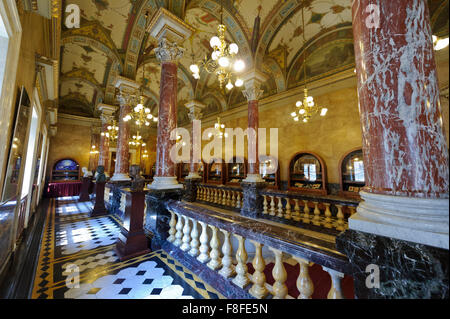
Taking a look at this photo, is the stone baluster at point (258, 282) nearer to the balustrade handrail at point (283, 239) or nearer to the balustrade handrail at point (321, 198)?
the balustrade handrail at point (283, 239)

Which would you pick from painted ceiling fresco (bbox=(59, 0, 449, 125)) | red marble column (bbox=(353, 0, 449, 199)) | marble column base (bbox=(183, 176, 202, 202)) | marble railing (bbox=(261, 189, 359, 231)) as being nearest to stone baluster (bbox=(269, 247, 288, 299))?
red marble column (bbox=(353, 0, 449, 199))

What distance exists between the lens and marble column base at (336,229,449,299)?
923 mm

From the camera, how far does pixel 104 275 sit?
8.31ft

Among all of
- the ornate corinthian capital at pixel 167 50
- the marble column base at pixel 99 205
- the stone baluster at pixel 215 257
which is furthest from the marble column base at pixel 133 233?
the marble column base at pixel 99 205

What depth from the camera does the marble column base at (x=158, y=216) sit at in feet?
10.9

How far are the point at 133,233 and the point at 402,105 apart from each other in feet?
12.9

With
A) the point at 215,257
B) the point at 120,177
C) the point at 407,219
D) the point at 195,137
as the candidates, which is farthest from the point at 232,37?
the point at 407,219

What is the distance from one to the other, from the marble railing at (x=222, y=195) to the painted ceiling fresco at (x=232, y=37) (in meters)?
4.74

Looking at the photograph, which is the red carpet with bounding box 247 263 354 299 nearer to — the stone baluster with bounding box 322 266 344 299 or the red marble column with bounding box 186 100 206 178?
the stone baluster with bounding box 322 266 344 299

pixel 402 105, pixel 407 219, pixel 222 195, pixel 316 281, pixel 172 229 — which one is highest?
pixel 402 105

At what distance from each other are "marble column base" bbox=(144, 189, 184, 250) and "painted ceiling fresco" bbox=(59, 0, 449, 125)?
14.3 feet

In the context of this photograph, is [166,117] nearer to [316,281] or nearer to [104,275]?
[104,275]
